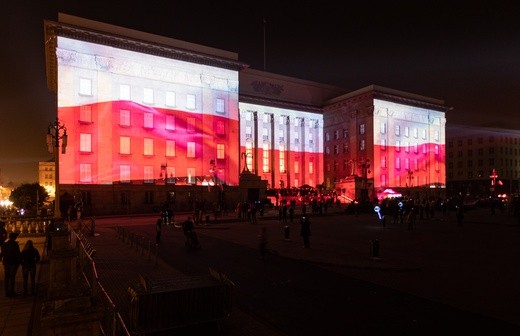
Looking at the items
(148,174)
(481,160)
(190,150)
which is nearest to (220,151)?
(190,150)

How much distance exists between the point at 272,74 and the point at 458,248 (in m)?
71.9

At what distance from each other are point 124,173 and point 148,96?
1112cm

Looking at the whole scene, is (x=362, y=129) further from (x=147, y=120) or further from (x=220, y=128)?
(x=147, y=120)

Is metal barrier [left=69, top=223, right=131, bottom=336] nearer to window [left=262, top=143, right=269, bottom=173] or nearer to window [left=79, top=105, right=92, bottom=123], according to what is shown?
window [left=79, top=105, right=92, bottom=123]

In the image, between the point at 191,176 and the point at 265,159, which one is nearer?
the point at 191,176

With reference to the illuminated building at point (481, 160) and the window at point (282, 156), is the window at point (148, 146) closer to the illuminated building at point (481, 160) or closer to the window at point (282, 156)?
the window at point (282, 156)

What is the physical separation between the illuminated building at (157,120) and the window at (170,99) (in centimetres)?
15

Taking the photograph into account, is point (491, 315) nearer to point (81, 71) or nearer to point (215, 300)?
point (215, 300)

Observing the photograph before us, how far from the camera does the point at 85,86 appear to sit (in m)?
48.5

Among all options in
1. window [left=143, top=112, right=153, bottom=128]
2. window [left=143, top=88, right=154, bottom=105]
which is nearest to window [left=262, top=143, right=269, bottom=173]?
window [left=143, top=112, right=153, bottom=128]

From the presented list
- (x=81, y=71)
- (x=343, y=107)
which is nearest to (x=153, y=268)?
(x=81, y=71)

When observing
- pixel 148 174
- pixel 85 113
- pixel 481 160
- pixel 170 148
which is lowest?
pixel 148 174

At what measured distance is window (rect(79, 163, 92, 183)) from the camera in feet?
157

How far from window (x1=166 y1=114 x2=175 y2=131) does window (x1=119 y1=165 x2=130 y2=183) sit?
812 cm
